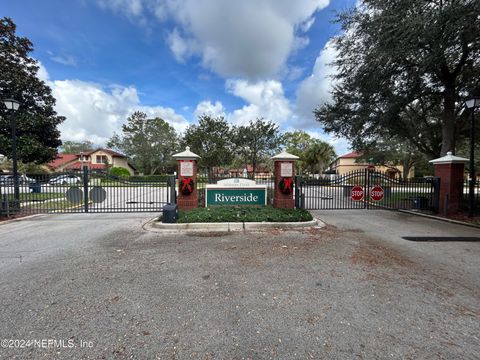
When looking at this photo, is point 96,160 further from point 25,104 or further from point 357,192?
point 357,192

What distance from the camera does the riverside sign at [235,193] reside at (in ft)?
28.0

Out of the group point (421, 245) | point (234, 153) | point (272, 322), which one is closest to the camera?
point (272, 322)

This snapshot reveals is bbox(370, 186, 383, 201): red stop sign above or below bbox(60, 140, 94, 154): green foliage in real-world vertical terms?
below

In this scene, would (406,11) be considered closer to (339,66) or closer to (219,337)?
(339,66)

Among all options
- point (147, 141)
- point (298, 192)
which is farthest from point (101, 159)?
point (298, 192)

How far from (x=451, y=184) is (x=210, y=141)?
20941 mm

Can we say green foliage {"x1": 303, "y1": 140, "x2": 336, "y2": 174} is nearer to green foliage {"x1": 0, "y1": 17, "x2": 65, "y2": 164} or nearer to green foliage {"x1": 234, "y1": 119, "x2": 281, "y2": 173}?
green foliage {"x1": 234, "y1": 119, "x2": 281, "y2": 173}

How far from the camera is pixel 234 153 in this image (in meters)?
27.9

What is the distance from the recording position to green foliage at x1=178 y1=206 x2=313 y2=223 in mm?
6906

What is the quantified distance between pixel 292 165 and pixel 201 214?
397 centimetres

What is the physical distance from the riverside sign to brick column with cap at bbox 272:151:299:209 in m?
0.55

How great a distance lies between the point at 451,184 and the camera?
27.9ft

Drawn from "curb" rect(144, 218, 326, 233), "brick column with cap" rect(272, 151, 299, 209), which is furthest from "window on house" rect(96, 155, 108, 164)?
"brick column with cap" rect(272, 151, 299, 209)

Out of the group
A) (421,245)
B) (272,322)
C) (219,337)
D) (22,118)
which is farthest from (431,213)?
(22,118)
